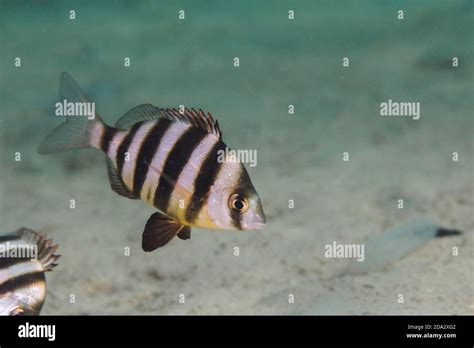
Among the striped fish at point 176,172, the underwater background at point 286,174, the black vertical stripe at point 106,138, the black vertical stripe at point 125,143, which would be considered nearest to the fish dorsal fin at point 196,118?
the striped fish at point 176,172

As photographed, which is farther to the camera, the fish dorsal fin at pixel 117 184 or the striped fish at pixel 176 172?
the fish dorsal fin at pixel 117 184

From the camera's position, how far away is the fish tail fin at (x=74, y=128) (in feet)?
6.91

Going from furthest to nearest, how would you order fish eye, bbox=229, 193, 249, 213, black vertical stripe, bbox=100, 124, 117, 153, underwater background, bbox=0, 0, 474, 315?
underwater background, bbox=0, 0, 474, 315
black vertical stripe, bbox=100, 124, 117, 153
fish eye, bbox=229, 193, 249, 213

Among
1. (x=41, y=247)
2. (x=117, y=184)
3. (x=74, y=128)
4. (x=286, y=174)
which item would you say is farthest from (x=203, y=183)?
(x=286, y=174)

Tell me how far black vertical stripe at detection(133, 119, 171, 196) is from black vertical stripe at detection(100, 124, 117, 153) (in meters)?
0.16

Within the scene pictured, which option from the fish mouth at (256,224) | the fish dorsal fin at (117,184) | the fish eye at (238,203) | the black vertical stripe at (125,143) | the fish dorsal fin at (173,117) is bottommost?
the fish mouth at (256,224)

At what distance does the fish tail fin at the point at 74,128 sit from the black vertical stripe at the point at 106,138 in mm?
18

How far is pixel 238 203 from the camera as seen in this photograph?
1.81 metres

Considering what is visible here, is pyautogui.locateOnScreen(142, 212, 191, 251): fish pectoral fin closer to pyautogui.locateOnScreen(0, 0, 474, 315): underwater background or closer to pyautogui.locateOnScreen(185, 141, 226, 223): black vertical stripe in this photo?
pyautogui.locateOnScreen(185, 141, 226, 223): black vertical stripe

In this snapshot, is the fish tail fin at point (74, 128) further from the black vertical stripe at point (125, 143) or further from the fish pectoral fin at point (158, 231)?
the fish pectoral fin at point (158, 231)

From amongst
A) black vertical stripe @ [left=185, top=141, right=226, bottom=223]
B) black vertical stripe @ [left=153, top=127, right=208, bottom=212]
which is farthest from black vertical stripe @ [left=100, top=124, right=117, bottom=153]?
black vertical stripe @ [left=185, top=141, right=226, bottom=223]

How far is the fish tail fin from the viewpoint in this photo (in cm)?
211
